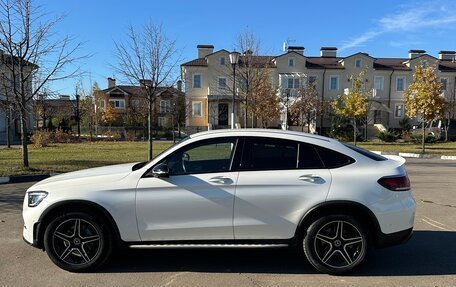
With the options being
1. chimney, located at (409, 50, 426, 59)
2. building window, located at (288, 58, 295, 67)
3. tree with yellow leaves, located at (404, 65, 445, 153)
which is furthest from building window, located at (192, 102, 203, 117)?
chimney, located at (409, 50, 426, 59)

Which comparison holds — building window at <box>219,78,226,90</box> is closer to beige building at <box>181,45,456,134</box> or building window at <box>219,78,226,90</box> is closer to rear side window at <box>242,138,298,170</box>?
beige building at <box>181,45,456,134</box>

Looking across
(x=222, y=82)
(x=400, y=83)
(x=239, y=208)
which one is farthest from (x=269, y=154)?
(x=400, y=83)

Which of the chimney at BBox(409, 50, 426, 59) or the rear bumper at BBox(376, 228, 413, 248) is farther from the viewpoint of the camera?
→ the chimney at BBox(409, 50, 426, 59)

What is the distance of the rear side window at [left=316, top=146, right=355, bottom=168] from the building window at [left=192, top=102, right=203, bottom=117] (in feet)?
141

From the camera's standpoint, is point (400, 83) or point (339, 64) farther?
point (400, 83)

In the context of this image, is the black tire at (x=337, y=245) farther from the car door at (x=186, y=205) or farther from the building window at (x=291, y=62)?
the building window at (x=291, y=62)

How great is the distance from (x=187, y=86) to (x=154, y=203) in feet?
142

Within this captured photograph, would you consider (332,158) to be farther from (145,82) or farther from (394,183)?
(145,82)

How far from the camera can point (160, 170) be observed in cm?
429

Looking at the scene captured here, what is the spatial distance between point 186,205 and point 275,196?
100cm

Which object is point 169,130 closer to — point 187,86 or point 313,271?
point 187,86

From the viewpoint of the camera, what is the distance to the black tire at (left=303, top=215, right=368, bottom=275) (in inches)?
170

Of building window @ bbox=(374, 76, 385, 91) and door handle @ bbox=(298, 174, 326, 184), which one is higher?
building window @ bbox=(374, 76, 385, 91)

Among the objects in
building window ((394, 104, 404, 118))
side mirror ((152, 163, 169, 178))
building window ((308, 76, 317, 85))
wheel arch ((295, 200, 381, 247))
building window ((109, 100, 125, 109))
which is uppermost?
building window ((308, 76, 317, 85))
